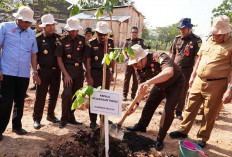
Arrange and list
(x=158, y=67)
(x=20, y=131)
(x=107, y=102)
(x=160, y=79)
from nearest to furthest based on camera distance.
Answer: (x=107, y=102)
(x=160, y=79)
(x=158, y=67)
(x=20, y=131)

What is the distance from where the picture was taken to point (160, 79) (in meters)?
2.62

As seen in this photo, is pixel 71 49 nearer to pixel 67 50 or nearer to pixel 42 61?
pixel 67 50

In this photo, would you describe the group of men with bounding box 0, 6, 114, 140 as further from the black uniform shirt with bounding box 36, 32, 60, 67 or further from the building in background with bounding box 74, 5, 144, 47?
the building in background with bounding box 74, 5, 144, 47

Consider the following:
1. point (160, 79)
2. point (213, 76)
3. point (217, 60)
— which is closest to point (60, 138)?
point (160, 79)

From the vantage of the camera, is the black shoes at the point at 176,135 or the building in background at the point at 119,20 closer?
the black shoes at the point at 176,135

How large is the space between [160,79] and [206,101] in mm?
1209

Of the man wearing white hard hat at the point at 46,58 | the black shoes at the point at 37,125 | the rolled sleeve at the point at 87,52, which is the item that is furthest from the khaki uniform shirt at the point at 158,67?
the black shoes at the point at 37,125

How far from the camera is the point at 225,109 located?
19.9 feet

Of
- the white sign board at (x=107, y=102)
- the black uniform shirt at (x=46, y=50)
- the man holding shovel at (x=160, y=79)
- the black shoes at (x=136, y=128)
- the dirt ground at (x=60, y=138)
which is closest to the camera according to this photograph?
the white sign board at (x=107, y=102)

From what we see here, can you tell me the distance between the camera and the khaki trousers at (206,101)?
3.17 m

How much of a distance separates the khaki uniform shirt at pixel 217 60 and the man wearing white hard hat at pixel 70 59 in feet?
7.26

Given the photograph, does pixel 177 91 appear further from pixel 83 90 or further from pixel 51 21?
pixel 51 21

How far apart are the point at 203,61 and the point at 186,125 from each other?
1225 millimetres

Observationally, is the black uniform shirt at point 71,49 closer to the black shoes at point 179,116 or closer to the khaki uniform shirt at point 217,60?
the khaki uniform shirt at point 217,60
